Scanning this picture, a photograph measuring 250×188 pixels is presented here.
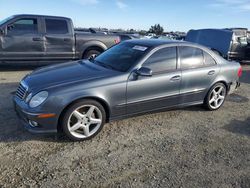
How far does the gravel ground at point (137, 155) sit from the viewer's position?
329 centimetres

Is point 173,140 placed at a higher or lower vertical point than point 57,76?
lower

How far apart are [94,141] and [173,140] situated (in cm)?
125

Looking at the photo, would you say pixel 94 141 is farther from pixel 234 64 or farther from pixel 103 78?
pixel 234 64

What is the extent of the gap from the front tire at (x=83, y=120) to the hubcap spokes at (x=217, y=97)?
256cm

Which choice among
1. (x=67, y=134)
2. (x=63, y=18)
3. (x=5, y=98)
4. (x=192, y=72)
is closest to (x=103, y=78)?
(x=67, y=134)

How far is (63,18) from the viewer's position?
9.51 metres

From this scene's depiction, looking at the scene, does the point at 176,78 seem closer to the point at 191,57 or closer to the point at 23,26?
the point at 191,57

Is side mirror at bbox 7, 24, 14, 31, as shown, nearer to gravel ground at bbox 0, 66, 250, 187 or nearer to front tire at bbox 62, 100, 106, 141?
gravel ground at bbox 0, 66, 250, 187

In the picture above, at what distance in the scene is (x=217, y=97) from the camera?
228 inches

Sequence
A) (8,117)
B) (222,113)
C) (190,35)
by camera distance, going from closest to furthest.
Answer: (8,117), (222,113), (190,35)

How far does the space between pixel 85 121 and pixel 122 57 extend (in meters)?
1.43

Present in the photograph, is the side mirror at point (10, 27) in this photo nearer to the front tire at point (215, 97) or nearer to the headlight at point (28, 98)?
the headlight at point (28, 98)

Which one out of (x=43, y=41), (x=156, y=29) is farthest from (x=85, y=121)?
(x=156, y=29)

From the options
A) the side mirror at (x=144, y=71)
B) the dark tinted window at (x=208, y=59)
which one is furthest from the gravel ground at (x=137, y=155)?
the dark tinted window at (x=208, y=59)
